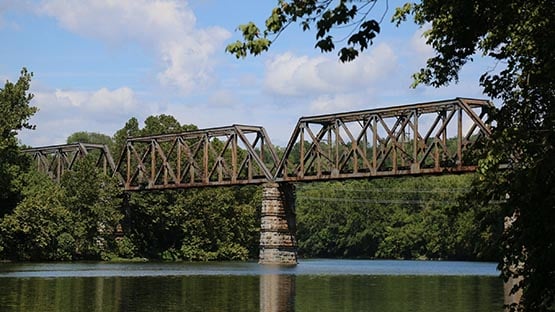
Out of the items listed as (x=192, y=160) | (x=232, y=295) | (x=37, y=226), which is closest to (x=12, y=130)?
(x=37, y=226)

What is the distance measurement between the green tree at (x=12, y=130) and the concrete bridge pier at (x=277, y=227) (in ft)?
68.3

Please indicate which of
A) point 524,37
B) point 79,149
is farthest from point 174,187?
point 524,37

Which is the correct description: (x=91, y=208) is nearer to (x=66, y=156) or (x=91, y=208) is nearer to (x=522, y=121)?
(x=66, y=156)

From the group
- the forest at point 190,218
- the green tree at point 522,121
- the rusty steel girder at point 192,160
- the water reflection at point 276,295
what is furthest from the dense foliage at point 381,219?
the green tree at point 522,121

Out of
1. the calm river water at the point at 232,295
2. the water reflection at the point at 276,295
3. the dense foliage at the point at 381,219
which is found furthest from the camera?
the dense foliage at the point at 381,219

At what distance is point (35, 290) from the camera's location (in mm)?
36344

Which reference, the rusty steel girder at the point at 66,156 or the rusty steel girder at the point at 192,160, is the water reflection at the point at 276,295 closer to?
the rusty steel girder at the point at 192,160

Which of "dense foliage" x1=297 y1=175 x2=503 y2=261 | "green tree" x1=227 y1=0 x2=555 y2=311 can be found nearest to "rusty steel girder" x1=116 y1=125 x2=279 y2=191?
"dense foliage" x1=297 y1=175 x2=503 y2=261

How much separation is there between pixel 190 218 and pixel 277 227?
2125 cm

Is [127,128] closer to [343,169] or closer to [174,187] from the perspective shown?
→ [174,187]

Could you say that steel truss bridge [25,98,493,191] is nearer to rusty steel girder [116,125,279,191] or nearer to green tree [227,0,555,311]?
rusty steel girder [116,125,279,191]

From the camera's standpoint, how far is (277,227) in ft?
273

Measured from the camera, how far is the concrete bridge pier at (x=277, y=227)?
82.8 meters

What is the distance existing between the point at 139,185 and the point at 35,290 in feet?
206
